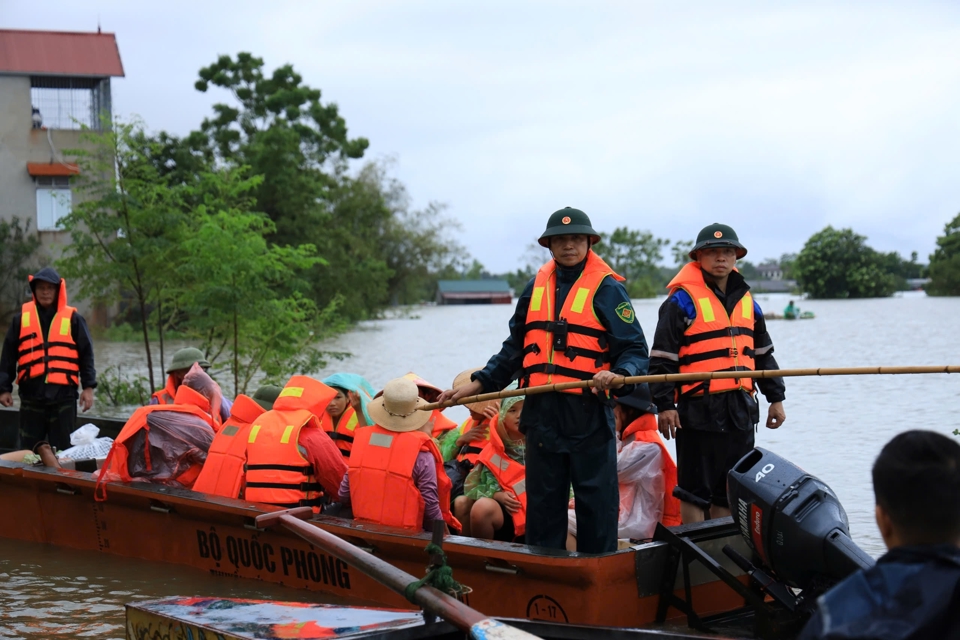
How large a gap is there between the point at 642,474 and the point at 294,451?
184 centimetres

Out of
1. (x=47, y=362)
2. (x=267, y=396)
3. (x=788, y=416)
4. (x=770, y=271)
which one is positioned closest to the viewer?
(x=267, y=396)

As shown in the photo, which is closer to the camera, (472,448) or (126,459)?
(472,448)

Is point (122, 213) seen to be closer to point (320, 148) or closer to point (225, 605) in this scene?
point (225, 605)

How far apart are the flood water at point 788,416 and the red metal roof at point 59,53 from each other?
8.22 metres

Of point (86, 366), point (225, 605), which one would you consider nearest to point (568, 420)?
point (225, 605)

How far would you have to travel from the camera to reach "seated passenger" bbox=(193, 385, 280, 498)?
565 centimetres

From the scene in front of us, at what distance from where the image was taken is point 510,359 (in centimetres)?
475

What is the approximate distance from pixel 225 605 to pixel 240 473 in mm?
2007

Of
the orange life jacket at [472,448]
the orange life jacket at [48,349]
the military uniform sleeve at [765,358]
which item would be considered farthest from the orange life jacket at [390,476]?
the orange life jacket at [48,349]

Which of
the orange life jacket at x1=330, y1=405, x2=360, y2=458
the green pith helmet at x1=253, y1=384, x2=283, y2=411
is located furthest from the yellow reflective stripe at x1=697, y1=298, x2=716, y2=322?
the green pith helmet at x1=253, y1=384, x2=283, y2=411

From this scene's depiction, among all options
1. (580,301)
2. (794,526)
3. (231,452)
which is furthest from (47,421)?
(794,526)

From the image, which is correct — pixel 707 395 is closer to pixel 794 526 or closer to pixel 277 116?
pixel 794 526

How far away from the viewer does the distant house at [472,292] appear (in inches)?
3669

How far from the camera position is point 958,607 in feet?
5.81
